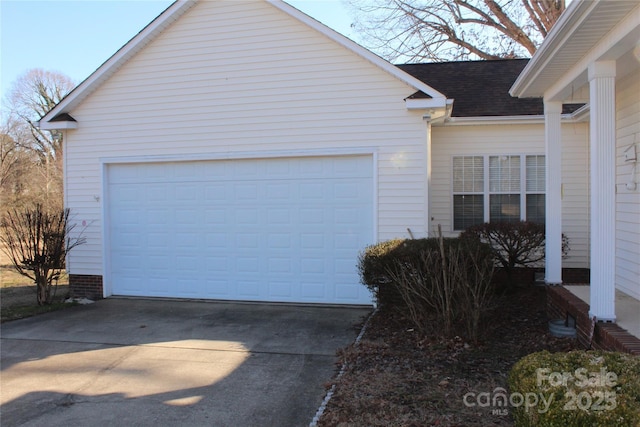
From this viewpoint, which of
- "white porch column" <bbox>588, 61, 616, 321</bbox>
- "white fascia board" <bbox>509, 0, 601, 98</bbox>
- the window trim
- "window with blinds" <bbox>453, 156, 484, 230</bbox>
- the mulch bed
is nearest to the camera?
the mulch bed

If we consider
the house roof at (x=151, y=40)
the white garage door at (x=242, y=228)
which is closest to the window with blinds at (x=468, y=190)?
the house roof at (x=151, y=40)

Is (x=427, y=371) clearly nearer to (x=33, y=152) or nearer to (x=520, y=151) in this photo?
(x=520, y=151)

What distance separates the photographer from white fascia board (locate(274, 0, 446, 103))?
7.93m

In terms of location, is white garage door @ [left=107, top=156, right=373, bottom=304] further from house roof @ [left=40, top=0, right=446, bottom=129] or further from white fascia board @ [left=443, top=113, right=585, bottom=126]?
white fascia board @ [left=443, top=113, right=585, bottom=126]

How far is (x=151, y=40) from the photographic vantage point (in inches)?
364

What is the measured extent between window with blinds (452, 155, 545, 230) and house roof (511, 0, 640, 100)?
3590 mm

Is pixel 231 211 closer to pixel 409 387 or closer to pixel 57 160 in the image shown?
pixel 409 387

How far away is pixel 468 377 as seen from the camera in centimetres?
461

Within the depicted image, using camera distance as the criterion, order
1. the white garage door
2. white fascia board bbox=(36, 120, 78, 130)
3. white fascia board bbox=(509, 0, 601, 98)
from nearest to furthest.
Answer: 1. white fascia board bbox=(509, 0, 601, 98)
2. the white garage door
3. white fascia board bbox=(36, 120, 78, 130)

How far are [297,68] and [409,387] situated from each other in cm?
604

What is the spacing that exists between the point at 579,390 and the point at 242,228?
692 cm

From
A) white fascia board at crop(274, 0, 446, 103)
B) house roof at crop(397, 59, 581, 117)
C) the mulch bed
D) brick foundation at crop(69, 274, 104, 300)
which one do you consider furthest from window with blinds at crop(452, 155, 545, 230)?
brick foundation at crop(69, 274, 104, 300)

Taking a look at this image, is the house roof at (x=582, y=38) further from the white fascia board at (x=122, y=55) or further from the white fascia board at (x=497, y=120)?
the white fascia board at (x=122, y=55)

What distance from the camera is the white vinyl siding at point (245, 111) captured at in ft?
27.0
